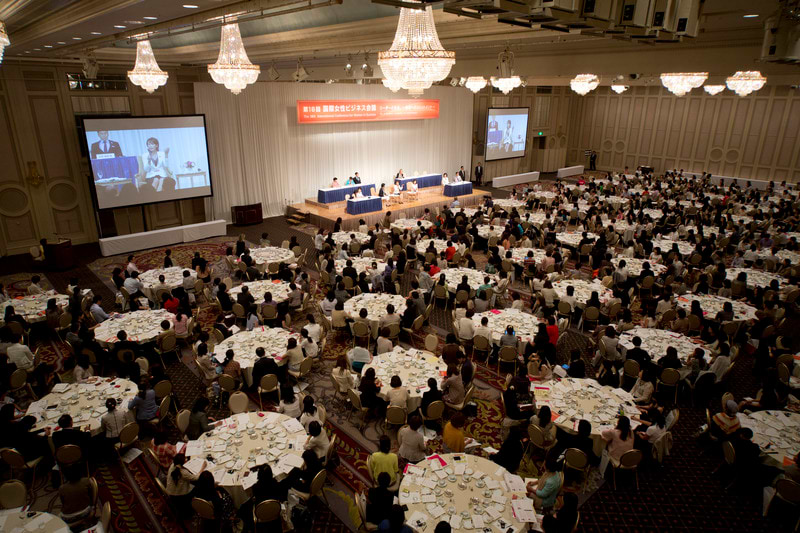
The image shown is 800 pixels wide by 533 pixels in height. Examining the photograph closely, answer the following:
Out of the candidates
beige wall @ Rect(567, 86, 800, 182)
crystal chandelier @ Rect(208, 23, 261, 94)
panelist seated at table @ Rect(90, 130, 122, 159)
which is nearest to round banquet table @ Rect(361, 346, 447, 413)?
crystal chandelier @ Rect(208, 23, 261, 94)

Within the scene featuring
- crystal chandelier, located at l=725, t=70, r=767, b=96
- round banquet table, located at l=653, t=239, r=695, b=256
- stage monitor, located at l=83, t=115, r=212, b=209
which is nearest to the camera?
round banquet table, located at l=653, t=239, r=695, b=256

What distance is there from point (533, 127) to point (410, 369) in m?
27.5

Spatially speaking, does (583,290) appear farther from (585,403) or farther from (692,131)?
(692,131)

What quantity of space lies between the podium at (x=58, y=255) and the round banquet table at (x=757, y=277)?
19107 mm

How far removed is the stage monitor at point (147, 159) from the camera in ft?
50.9

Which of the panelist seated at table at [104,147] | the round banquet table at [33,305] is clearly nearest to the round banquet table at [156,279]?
the round banquet table at [33,305]

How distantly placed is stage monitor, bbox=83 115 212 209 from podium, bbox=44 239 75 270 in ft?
6.88

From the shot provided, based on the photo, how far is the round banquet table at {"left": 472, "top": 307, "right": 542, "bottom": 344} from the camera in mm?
9423

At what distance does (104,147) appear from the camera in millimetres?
15492

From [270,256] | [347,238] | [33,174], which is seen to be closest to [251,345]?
[270,256]

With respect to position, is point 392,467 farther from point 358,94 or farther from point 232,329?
point 358,94

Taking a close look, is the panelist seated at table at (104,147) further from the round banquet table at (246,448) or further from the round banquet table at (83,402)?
the round banquet table at (246,448)

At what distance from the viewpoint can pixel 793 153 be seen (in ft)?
82.8

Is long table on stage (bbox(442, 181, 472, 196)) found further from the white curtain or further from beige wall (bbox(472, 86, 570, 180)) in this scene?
beige wall (bbox(472, 86, 570, 180))
